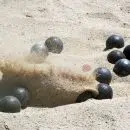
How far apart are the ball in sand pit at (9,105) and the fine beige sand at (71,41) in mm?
70

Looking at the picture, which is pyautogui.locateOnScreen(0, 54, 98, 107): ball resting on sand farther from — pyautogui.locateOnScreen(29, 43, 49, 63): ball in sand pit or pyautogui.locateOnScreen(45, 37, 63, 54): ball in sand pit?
pyautogui.locateOnScreen(45, 37, 63, 54): ball in sand pit

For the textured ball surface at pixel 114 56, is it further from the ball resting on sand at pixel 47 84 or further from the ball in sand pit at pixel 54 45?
the ball resting on sand at pixel 47 84

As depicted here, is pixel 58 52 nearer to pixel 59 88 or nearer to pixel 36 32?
pixel 36 32

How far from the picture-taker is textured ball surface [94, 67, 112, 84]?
4523mm

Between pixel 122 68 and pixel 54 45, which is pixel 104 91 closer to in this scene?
pixel 122 68

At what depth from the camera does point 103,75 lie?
454 centimetres

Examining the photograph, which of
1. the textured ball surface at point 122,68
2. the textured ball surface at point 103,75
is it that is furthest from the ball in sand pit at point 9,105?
the textured ball surface at point 122,68

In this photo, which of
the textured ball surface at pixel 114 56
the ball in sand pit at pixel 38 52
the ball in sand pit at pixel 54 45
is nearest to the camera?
the ball in sand pit at pixel 38 52

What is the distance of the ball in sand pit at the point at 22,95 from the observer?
4.09m

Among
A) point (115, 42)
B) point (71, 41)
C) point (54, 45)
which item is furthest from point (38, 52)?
point (115, 42)

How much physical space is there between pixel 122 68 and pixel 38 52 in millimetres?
768

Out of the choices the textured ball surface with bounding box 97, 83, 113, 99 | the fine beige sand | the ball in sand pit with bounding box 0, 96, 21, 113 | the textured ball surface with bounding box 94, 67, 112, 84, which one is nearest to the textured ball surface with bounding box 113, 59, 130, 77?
the fine beige sand

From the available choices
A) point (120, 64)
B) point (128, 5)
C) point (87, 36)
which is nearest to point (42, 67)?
point (120, 64)

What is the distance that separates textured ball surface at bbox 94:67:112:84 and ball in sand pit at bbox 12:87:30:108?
26.9 inches
